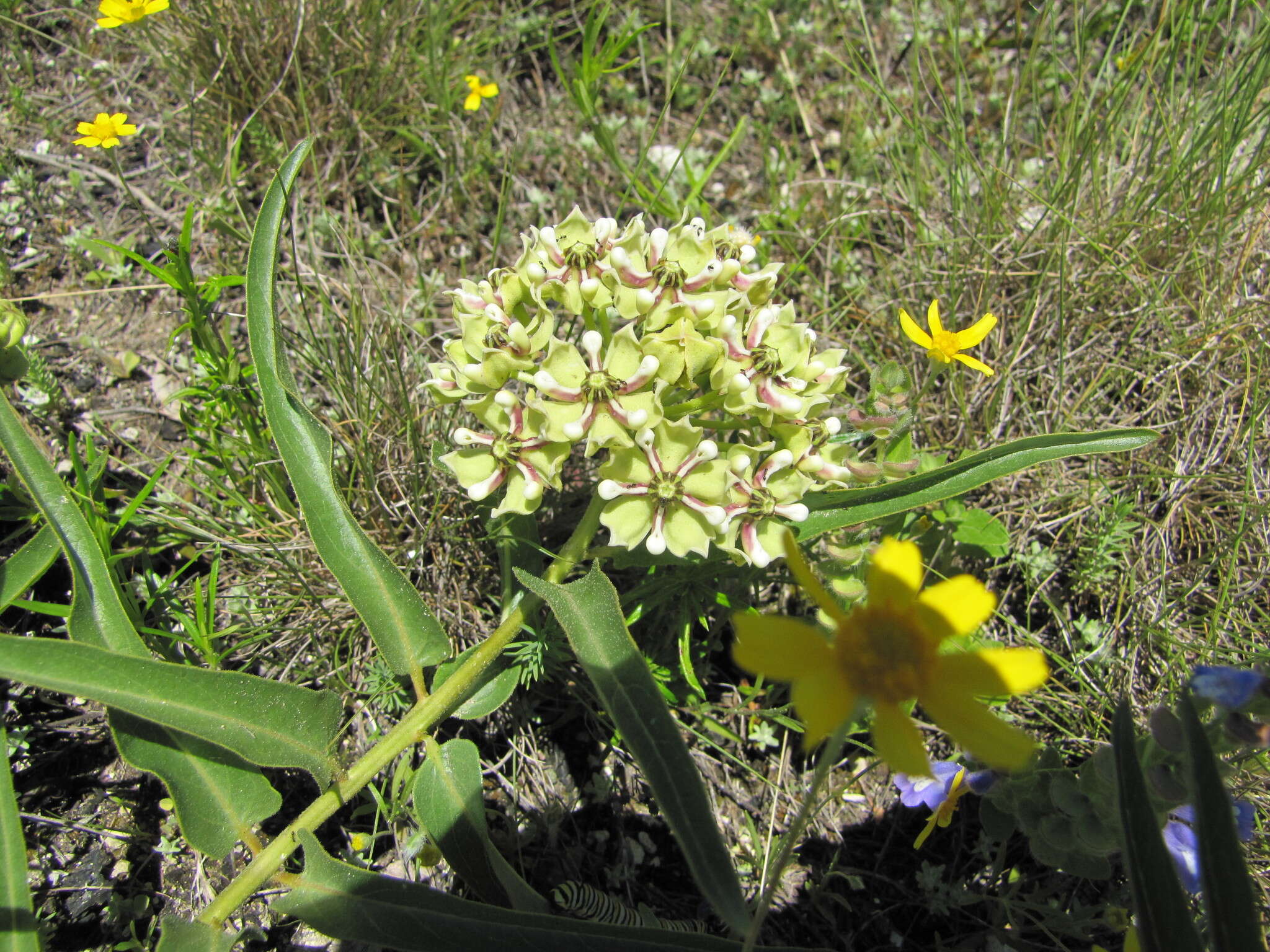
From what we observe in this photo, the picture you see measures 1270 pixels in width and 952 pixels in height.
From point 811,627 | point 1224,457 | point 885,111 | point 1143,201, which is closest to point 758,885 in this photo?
point 811,627

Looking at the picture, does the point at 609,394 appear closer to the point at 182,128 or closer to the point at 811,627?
the point at 811,627

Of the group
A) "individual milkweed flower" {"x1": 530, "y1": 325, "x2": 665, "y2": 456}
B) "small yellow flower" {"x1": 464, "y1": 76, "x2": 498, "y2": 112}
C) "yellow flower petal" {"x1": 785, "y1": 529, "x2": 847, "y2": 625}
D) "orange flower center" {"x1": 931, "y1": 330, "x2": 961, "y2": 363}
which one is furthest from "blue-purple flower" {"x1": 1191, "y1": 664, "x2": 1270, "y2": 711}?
"small yellow flower" {"x1": 464, "y1": 76, "x2": 498, "y2": 112}

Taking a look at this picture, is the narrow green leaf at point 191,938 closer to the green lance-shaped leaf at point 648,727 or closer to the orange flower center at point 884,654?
the green lance-shaped leaf at point 648,727

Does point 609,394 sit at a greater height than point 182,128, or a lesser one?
greater

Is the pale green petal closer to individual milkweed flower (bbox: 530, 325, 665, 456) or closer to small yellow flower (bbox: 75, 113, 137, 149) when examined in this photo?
individual milkweed flower (bbox: 530, 325, 665, 456)

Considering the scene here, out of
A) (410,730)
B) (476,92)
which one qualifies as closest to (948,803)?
(410,730)

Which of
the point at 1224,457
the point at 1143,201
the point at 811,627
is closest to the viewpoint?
the point at 811,627
